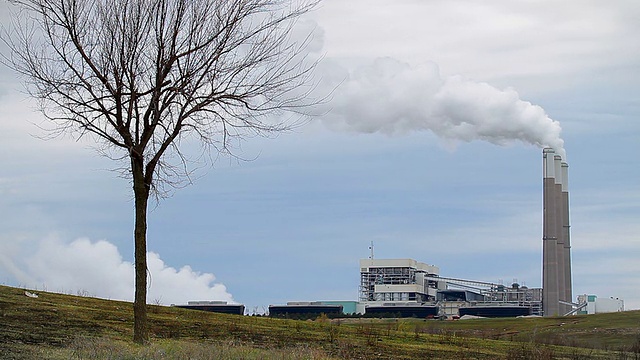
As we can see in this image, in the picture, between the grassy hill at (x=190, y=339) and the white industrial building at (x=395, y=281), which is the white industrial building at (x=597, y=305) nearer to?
the white industrial building at (x=395, y=281)

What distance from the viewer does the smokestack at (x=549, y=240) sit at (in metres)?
81.6

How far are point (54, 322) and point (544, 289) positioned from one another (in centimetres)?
6778

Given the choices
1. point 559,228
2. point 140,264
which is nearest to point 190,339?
point 140,264

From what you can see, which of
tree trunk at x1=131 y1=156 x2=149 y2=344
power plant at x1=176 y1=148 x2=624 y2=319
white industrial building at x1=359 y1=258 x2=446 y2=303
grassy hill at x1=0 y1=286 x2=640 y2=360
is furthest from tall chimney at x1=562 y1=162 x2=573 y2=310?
tree trunk at x1=131 y1=156 x2=149 y2=344

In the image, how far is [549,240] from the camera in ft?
269

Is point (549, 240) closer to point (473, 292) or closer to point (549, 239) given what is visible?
point (549, 239)

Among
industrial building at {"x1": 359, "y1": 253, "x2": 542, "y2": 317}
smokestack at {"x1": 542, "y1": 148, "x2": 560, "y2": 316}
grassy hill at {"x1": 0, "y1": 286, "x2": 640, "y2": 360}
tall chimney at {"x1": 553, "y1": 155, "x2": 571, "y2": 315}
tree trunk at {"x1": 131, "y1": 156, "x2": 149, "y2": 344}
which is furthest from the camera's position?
industrial building at {"x1": 359, "y1": 253, "x2": 542, "y2": 317}

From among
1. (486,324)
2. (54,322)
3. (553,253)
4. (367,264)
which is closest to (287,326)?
(54,322)

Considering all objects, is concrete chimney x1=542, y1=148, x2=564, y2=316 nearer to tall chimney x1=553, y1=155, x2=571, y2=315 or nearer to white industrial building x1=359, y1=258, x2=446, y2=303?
tall chimney x1=553, y1=155, x2=571, y2=315

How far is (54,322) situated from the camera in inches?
862

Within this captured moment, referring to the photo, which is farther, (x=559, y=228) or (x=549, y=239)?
(x=559, y=228)

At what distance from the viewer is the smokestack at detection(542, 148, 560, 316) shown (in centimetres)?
8156

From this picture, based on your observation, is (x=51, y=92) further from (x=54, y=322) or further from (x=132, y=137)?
(x=54, y=322)

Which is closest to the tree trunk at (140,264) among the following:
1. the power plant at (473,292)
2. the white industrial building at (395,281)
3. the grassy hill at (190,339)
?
the grassy hill at (190,339)
